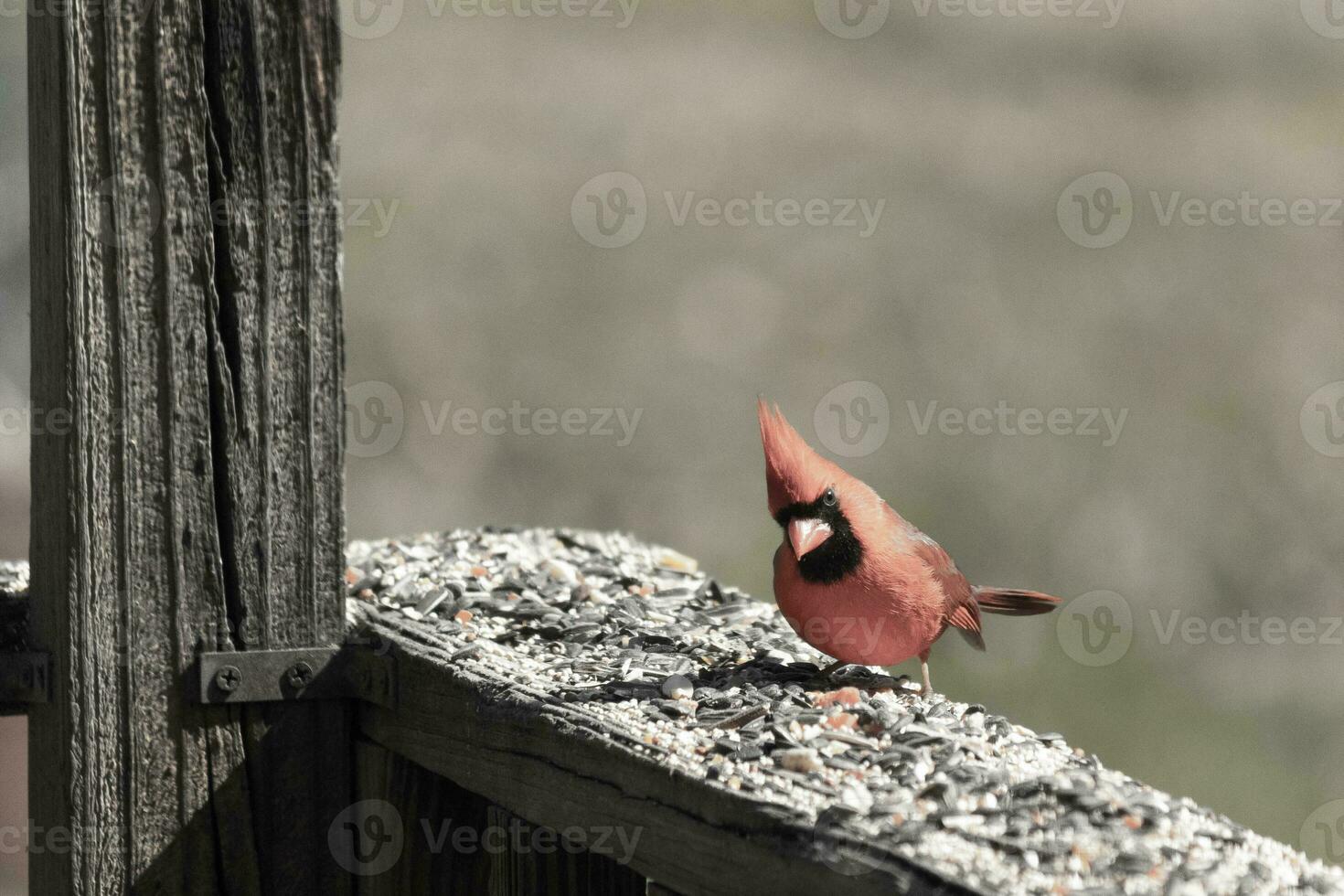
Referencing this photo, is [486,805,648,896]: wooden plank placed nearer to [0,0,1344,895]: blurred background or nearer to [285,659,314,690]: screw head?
[285,659,314,690]: screw head

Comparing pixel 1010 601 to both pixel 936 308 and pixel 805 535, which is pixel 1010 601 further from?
pixel 936 308

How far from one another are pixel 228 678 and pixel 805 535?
0.93 metres

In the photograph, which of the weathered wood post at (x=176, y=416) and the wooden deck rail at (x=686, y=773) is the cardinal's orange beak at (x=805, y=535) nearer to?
the wooden deck rail at (x=686, y=773)

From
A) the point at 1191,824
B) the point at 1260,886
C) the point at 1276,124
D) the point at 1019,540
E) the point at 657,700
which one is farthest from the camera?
the point at 1276,124

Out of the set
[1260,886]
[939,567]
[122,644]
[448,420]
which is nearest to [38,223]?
[122,644]

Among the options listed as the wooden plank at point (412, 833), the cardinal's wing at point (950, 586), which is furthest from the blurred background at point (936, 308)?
the wooden plank at point (412, 833)

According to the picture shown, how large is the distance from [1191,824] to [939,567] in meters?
1.09

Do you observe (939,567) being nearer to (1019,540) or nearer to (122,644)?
(122,644)

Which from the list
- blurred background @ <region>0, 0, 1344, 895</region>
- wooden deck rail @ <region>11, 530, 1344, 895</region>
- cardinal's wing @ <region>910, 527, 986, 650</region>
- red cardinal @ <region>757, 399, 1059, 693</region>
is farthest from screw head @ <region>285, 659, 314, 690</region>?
blurred background @ <region>0, 0, 1344, 895</region>

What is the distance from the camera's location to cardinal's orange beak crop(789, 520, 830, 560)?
2395 millimetres

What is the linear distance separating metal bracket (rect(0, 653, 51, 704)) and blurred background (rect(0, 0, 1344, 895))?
554 centimetres

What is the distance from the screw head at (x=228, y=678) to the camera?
218cm

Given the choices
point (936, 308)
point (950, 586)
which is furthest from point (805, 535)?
point (936, 308)

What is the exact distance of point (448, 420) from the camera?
8836 millimetres
